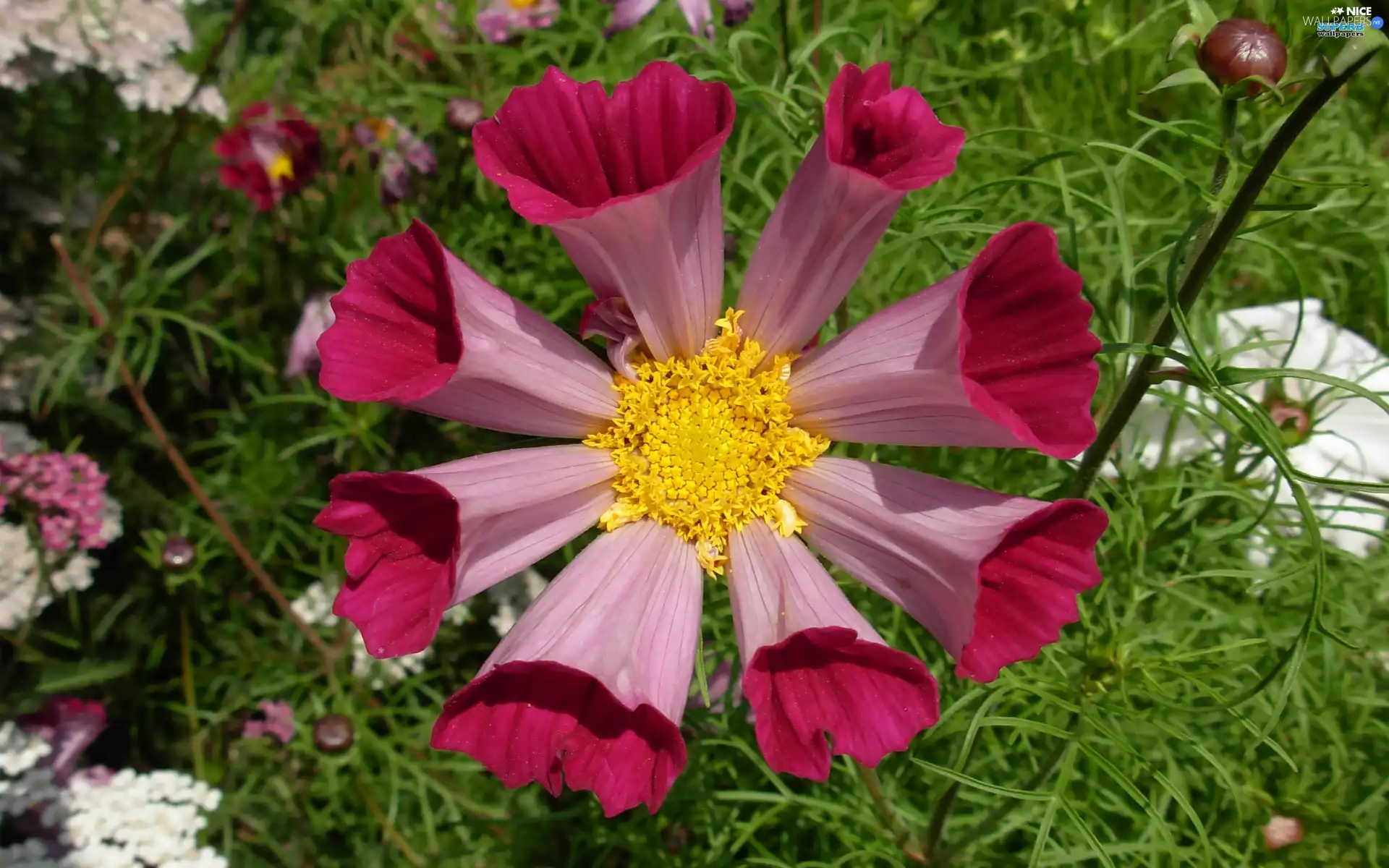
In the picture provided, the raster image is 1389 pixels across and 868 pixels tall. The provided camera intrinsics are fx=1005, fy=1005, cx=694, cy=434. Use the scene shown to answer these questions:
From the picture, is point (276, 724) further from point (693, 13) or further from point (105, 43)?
point (693, 13)

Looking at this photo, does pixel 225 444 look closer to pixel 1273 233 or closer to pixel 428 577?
pixel 428 577

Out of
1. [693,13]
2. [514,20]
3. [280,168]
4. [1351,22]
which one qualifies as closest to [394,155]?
[280,168]

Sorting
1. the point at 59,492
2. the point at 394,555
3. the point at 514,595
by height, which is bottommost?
the point at 514,595

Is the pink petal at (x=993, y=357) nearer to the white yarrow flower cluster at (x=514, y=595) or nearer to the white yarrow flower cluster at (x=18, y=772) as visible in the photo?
the white yarrow flower cluster at (x=514, y=595)

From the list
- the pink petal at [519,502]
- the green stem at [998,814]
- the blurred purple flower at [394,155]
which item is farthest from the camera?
the blurred purple flower at [394,155]

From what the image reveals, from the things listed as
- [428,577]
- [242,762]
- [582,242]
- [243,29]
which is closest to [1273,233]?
[582,242]

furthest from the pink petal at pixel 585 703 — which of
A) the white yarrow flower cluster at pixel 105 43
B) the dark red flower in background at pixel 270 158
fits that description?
the white yarrow flower cluster at pixel 105 43
